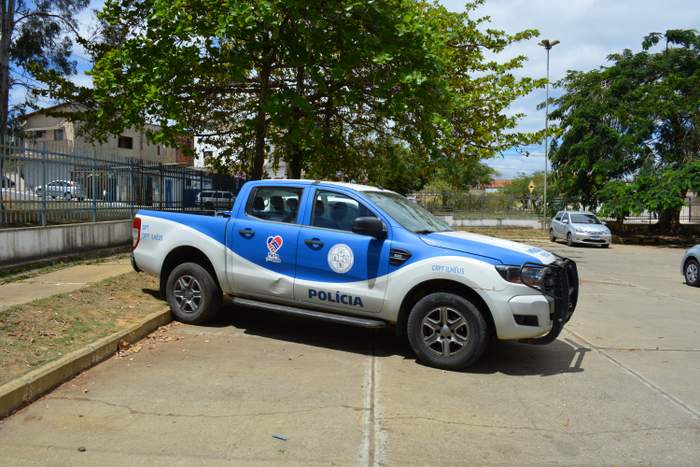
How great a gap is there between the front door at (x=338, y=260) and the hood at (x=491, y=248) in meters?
0.56

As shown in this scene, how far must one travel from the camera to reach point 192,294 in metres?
7.14

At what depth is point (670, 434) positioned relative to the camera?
168 inches

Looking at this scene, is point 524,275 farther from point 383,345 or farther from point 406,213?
point 383,345

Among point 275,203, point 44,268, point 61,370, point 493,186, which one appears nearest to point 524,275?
point 275,203

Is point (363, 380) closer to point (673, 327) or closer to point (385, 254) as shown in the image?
point (385, 254)

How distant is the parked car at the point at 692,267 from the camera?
504 inches

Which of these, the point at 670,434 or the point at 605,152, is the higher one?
the point at 605,152

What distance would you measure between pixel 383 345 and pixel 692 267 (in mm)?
9608

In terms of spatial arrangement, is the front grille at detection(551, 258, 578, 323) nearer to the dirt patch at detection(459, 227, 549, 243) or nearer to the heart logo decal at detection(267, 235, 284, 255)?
the heart logo decal at detection(267, 235, 284, 255)

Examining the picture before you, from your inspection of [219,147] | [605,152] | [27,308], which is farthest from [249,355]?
[605,152]

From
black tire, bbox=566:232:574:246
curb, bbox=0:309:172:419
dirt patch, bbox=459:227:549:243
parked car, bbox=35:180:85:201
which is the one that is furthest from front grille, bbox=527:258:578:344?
dirt patch, bbox=459:227:549:243

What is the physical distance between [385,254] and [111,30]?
12.2 meters

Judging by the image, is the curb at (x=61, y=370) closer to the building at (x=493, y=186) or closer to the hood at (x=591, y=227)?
the hood at (x=591, y=227)

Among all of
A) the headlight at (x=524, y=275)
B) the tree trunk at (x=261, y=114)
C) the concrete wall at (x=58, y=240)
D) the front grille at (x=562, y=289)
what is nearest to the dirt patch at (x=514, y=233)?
the tree trunk at (x=261, y=114)
